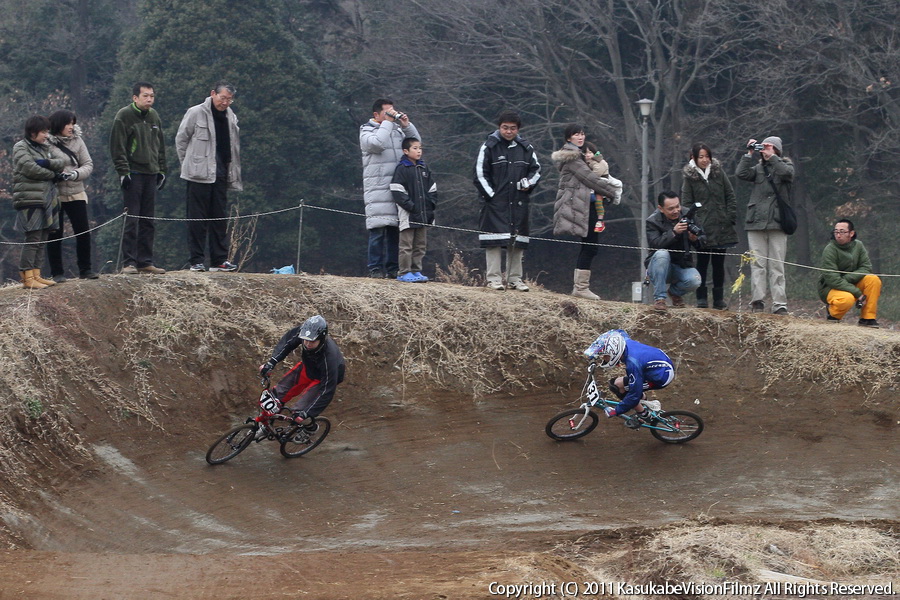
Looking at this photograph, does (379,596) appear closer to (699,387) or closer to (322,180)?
(699,387)

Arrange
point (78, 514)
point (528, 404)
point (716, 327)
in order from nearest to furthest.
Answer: point (78, 514), point (528, 404), point (716, 327)

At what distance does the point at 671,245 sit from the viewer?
14469 mm

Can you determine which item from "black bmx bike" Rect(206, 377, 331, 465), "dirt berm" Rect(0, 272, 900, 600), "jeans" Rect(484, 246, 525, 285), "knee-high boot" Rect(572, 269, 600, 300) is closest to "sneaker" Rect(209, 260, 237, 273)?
"dirt berm" Rect(0, 272, 900, 600)

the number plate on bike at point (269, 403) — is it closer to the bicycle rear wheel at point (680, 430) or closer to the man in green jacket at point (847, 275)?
the bicycle rear wheel at point (680, 430)

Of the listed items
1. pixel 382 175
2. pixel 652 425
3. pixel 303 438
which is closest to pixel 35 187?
pixel 303 438

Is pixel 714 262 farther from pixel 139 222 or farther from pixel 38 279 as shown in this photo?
pixel 38 279

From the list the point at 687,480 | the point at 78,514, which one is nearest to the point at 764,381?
the point at 687,480

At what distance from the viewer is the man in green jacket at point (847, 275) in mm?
14266

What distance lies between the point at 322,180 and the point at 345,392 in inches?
1029

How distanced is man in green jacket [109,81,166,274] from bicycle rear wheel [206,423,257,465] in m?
3.31

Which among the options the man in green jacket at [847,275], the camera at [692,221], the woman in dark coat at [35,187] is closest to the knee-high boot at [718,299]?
the camera at [692,221]

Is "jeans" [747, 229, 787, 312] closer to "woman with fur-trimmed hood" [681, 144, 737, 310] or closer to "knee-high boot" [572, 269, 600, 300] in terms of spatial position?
"woman with fur-trimmed hood" [681, 144, 737, 310]

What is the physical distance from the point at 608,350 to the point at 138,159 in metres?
6.68

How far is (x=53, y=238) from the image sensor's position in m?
12.8
